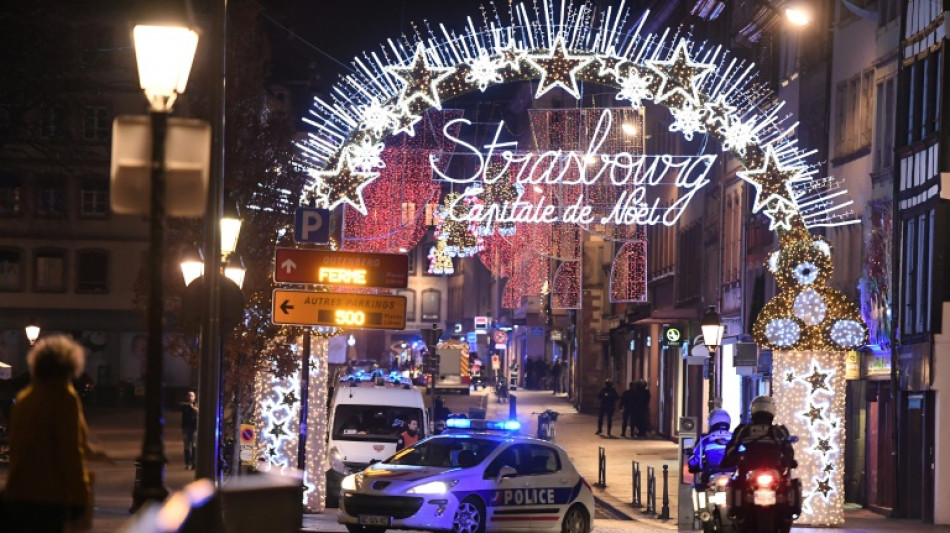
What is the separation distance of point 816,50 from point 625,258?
14394 millimetres

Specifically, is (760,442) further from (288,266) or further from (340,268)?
(288,266)

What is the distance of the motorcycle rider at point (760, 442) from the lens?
654 inches

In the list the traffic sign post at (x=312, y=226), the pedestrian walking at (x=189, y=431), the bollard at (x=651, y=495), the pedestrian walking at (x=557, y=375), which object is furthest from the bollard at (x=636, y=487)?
the pedestrian walking at (x=557, y=375)

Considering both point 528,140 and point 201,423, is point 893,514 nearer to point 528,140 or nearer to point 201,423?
point 201,423

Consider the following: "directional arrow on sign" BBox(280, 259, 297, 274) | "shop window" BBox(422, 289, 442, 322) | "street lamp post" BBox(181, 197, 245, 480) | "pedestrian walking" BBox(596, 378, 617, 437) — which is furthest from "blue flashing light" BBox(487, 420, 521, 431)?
"shop window" BBox(422, 289, 442, 322)

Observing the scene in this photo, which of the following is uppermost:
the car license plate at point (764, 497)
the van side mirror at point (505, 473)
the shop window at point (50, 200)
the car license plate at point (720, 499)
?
the shop window at point (50, 200)

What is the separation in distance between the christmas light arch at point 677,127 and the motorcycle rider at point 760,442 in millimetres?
7629

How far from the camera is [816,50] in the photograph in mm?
34281

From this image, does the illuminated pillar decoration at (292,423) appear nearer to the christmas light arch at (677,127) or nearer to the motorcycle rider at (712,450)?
the christmas light arch at (677,127)

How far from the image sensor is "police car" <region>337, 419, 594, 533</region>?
67.4 ft

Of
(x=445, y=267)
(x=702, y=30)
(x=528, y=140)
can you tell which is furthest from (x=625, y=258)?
(x=528, y=140)

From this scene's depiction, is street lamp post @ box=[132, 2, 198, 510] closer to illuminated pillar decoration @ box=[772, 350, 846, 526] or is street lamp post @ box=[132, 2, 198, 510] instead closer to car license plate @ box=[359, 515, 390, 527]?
car license plate @ box=[359, 515, 390, 527]

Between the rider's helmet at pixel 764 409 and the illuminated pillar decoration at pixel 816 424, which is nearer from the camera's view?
the rider's helmet at pixel 764 409

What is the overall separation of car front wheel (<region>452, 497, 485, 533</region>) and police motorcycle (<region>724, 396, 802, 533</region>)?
474 cm
